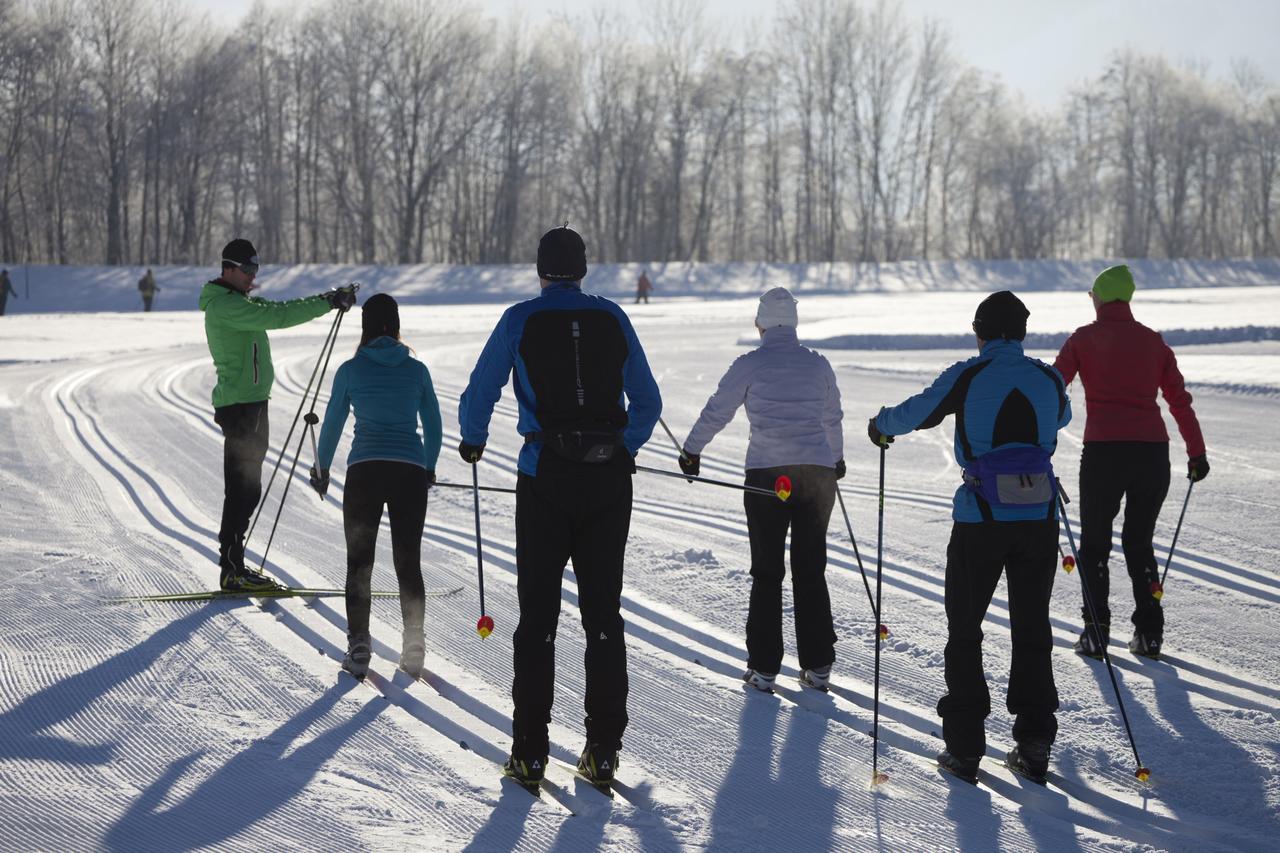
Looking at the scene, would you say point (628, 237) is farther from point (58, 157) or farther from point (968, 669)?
point (968, 669)

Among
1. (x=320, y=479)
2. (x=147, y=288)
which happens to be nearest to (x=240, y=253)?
(x=320, y=479)

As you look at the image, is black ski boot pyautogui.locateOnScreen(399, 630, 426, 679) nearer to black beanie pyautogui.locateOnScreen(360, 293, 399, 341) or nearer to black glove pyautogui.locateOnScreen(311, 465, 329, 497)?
black glove pyautogui.locateOnScreen(311, 465, 329, 497)

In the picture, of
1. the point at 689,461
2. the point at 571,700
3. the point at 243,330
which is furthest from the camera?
the point at 243,330

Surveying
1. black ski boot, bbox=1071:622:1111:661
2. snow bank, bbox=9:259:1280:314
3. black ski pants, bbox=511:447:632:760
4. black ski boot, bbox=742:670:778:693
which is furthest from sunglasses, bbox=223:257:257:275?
snow bank, bbox=9:259:1280:314

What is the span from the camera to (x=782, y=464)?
5449mm

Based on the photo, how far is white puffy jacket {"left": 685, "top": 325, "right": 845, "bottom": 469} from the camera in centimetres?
544

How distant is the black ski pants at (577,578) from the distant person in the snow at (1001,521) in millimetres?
1188

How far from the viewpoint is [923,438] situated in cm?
1301

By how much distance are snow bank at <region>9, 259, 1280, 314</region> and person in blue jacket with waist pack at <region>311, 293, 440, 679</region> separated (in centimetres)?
3776

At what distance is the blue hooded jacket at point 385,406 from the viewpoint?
18.3ft

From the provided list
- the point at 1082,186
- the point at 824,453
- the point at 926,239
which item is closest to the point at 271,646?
the point at 824,453

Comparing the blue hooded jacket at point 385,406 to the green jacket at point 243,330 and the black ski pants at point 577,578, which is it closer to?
the green jacket at point 243,330

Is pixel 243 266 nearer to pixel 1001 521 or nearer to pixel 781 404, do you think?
pixel 781 404

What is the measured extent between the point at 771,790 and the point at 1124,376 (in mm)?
2887
